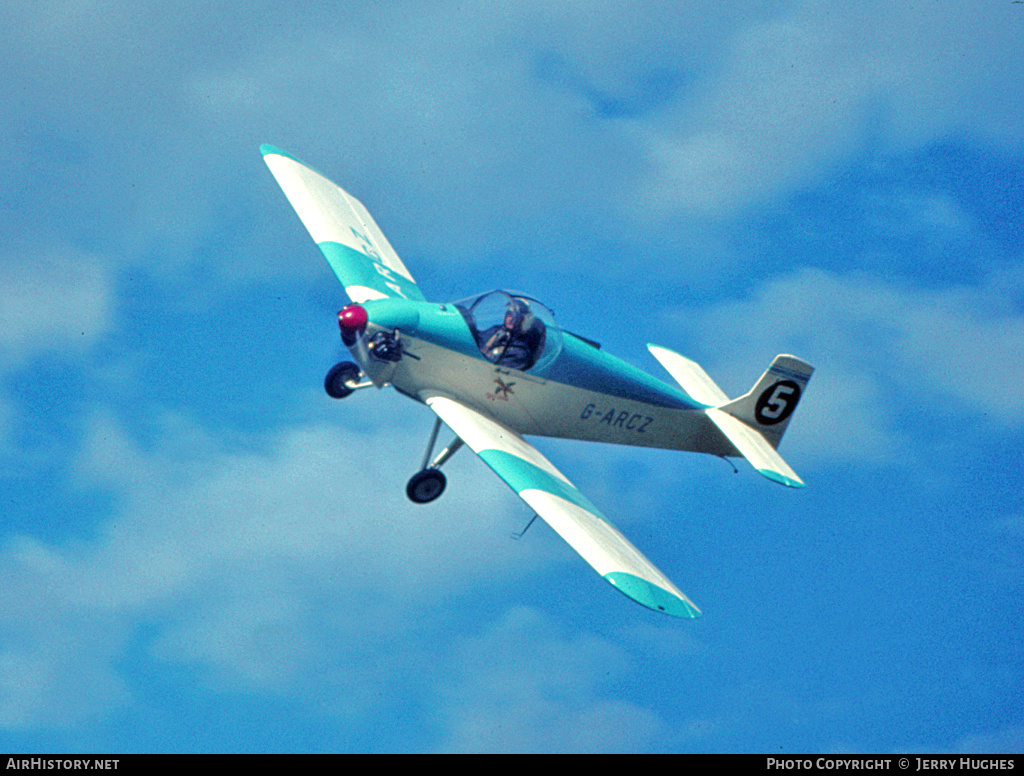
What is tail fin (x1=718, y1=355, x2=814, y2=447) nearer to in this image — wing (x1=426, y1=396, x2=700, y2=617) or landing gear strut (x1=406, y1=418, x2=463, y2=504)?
wing (x1=426, y1=396, x2=700, y2=617)

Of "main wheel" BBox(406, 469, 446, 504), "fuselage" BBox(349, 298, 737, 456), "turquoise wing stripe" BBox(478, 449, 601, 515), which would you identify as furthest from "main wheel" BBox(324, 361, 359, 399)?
"turquoise wing stripe" BBox(478, 449, 601, 515)

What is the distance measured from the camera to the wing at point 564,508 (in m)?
13.8

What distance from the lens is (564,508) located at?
50.1 feet

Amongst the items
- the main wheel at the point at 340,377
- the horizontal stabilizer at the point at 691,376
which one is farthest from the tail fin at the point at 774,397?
the main wheel at the point at 340,377

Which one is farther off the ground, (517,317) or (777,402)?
(777,402)

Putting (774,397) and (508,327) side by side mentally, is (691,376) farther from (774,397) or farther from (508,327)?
(508,327)

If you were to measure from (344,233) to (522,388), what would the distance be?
5123mm

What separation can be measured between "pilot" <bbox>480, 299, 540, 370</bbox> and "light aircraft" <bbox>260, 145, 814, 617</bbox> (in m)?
0.02

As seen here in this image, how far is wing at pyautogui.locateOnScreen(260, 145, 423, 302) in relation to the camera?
18688 mm

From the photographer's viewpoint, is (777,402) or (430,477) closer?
(430,477)
